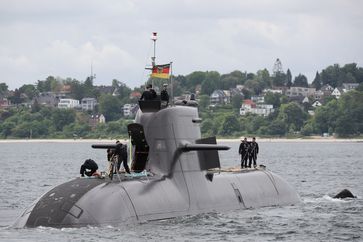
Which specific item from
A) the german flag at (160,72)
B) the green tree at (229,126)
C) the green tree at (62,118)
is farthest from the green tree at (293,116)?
the german flag at (160,72)

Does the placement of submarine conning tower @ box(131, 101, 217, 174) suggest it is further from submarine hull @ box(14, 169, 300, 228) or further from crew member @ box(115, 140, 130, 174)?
crew member @ box(115, 140, 130, 174)

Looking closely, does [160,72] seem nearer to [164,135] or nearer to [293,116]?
[164,135]

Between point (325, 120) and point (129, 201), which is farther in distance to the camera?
point (325, 120)

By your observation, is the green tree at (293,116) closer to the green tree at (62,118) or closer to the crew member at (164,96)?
the green tree at (62,118)

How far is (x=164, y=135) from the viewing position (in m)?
30.9

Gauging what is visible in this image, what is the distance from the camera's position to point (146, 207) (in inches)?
1121

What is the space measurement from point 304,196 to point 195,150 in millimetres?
14989

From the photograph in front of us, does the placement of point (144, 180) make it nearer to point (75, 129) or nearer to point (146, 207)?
point (146, 207)

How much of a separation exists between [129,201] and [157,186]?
6.44 ft

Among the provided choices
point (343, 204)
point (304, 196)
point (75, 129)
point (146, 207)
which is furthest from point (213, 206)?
point (75, 129)

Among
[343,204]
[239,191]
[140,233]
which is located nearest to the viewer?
[140,233]

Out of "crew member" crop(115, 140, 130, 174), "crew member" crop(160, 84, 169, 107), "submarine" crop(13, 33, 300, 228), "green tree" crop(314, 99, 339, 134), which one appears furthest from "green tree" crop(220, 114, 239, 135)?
"crew member" crop(115, 140, 130, 174)

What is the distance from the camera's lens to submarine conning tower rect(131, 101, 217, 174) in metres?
30.7

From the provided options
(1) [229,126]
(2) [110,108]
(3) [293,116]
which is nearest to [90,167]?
(1) [229,126]
